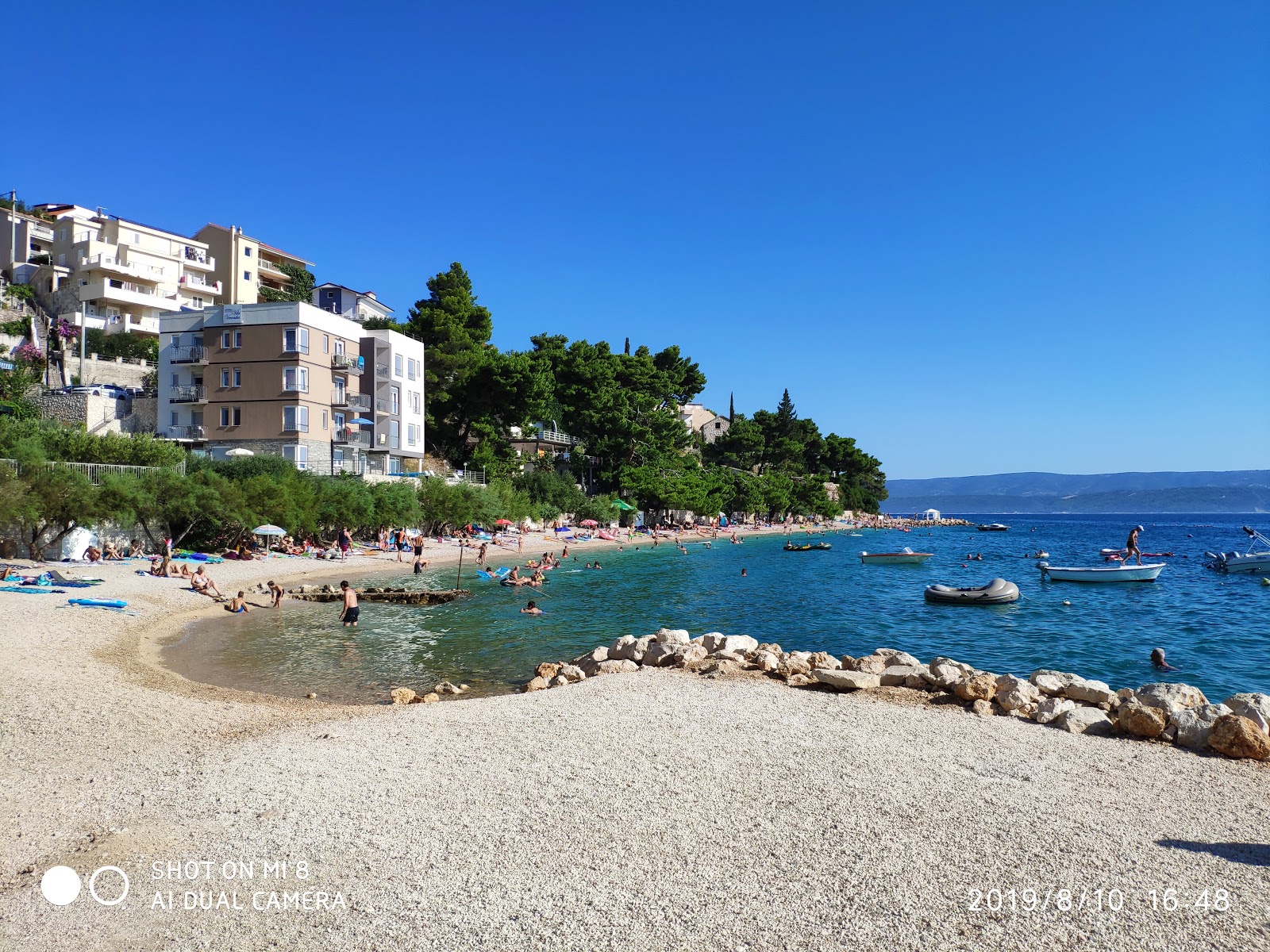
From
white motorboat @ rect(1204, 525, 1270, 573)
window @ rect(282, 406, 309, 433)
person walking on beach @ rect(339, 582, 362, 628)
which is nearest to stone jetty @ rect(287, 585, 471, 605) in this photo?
person walking on beach @ rect(339, 582, 362, 628)

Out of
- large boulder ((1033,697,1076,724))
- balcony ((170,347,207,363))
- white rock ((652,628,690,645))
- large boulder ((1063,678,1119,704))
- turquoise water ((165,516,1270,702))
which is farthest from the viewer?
balcony ((170,347,207,363))

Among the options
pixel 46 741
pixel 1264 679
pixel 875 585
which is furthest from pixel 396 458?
pixel 1264 679

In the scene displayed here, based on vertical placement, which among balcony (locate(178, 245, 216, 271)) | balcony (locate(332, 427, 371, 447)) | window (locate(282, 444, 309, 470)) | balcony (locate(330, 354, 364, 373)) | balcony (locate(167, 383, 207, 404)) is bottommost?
window (locate(282, 444, 309, 470))

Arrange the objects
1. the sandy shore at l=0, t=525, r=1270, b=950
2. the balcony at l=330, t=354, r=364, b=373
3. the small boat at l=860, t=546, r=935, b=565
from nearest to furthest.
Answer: the sandy shore at l=0, t=525, r=1270, b=950 < the balcony at l=330, t=354, r=364, b=373 < the small boat at l=860, t=546, r=935, b=565

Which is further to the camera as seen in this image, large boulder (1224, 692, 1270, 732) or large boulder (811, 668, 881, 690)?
large boulder (811, 668, 881, 690)

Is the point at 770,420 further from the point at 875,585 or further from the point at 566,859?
→ the point at 566,859

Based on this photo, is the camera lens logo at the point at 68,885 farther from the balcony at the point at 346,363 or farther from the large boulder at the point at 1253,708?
the balcony at the point at 346,363

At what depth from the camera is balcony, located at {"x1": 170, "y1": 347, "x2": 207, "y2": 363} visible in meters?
47.5

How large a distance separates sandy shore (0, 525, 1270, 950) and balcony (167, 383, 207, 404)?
131 ft

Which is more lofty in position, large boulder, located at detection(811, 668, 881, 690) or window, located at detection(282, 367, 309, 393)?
window, located at detection(282, 367, 309, 393)

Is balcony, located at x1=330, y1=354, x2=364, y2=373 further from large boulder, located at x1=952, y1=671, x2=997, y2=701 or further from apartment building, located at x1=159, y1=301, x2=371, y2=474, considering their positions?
large boulder, located at x1=952, y1=671, x2=997, y2=701

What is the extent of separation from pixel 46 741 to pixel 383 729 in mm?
4408

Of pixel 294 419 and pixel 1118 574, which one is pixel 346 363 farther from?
pixel 1118 574
